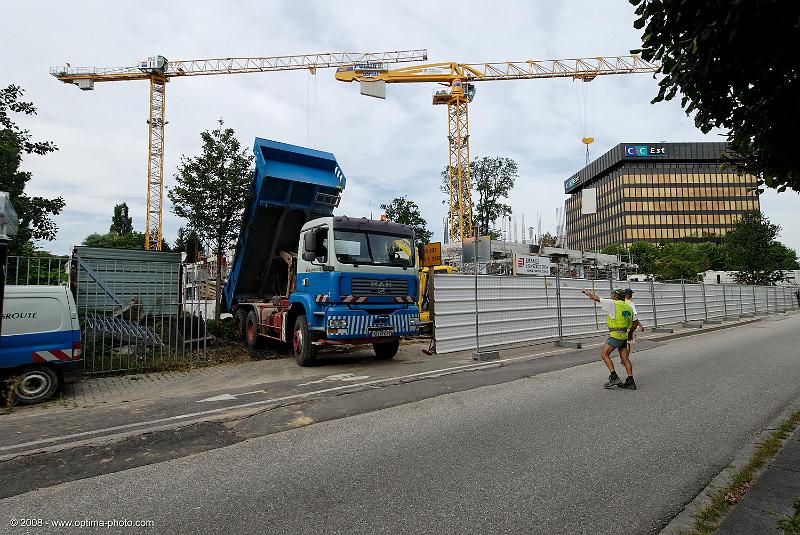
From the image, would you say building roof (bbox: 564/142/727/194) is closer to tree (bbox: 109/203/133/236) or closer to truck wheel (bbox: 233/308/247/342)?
tree (bbox: 109/203/133/236)

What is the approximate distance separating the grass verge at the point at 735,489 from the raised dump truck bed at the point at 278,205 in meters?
9.05

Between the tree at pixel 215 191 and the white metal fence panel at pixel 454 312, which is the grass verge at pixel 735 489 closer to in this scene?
the white metal fence panel at pixel 454 312

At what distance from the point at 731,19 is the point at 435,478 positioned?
3.60 metres

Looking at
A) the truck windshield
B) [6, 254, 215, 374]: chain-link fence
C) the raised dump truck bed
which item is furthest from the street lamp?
the raised dump truck bed

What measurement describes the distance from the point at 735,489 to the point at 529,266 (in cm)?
2217

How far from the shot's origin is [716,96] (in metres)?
3.32

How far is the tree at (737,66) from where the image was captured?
8.79 ft

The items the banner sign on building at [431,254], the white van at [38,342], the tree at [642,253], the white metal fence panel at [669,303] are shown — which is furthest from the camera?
the tree at [642,253]

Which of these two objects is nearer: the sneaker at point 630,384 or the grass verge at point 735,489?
the grass verge at point 735,489

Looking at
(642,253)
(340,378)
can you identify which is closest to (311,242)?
(340,378)

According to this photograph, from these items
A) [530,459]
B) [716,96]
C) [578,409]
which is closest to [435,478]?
[530,459]

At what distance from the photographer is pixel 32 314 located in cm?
695

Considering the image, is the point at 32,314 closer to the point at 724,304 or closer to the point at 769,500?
the point at 769,500

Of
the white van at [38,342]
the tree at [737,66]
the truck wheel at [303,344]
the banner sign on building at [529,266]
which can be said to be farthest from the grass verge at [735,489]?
the banner sign on building at [529,266]
